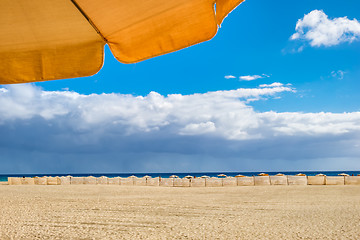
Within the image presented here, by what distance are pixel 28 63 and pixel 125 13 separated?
3.30 ft

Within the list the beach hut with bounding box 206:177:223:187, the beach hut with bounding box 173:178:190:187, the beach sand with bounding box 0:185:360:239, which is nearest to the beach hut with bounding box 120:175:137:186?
the beach hut with bounding box 173:178:190:187

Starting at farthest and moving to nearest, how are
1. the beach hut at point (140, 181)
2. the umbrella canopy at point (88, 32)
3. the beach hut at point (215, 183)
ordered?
1. the beach hut at point (140, 181)
2. the beach hut at point (215, 183)
3. the umbrella canopy at point (88, 32)

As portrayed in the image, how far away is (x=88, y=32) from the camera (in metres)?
2.68

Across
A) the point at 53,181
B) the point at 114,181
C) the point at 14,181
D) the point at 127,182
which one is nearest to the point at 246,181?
the point at 127,182

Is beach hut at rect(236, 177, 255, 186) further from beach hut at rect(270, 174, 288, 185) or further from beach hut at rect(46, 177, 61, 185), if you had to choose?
beach hut at rect(46, 177, 61, 185)

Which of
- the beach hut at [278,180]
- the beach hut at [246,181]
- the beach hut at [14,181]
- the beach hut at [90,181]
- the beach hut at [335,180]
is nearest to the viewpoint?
the beach hut at [335,180]

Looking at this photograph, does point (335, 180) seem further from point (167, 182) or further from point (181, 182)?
point (167, 182)

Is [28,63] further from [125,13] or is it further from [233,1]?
[233,1]

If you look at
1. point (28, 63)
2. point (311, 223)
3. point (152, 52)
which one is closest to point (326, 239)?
point (311, 223)

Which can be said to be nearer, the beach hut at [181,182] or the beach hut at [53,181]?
the beach hut at [181,182]

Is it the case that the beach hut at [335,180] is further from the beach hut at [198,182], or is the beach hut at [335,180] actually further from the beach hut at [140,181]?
the beach hut at [140,181]

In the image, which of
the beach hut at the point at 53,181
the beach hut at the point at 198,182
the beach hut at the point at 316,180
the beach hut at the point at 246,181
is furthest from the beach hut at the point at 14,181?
the beach hut at the point at 316,180

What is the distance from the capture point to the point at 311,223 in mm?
8484

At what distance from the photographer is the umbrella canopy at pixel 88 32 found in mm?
2400
